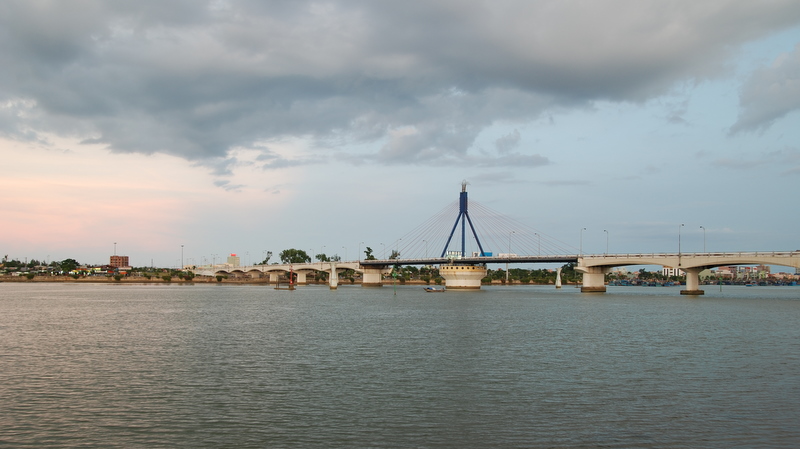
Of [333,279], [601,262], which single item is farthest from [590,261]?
[333,279]

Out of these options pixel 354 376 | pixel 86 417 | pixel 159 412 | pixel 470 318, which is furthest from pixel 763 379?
pixel 470 318

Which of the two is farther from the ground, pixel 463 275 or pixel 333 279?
pixel 463 275

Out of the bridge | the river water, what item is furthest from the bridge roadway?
the river water

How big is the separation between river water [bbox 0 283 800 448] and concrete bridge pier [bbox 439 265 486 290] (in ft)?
364

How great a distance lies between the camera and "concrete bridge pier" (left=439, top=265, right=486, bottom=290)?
158875mm

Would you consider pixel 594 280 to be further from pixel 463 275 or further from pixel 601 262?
pixel 463 275

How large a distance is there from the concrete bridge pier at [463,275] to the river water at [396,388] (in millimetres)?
111024

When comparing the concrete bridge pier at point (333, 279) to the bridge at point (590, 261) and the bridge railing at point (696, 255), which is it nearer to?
the bridge at point (590, 261)

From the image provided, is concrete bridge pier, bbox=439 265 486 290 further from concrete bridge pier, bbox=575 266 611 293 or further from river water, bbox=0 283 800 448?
river water, bbox=0 283 800 448

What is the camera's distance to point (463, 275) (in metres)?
160

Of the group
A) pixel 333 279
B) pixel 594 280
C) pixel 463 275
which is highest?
pixel 463 275

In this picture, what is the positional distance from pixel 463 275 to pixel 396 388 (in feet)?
445

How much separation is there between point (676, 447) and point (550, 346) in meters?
21.6

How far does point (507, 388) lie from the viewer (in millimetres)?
25281
